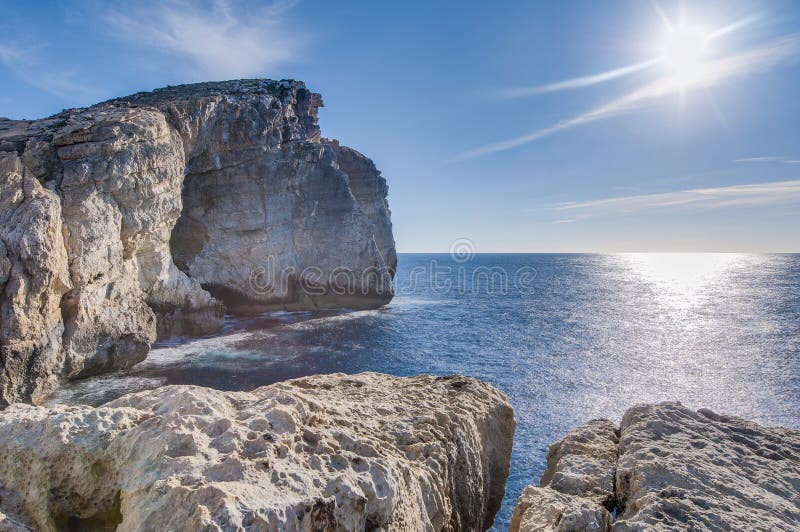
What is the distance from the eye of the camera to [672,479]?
17.4 ft

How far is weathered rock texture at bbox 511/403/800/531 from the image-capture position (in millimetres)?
4773

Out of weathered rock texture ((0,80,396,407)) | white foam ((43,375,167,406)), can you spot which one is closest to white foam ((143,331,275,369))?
weathered rock texture ((0,80,396,407))

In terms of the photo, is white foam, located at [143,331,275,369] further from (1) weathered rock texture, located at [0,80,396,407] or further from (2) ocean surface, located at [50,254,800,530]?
(1) weathered rock texture, located at [0,80,396,407]

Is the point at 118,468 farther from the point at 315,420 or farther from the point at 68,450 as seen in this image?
the point at 315,420

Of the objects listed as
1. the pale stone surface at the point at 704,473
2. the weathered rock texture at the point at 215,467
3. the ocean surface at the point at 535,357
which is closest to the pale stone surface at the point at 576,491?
the pale stone surface at the point at 704,473

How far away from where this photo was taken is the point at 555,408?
63.6ft

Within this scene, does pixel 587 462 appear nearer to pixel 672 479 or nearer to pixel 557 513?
pixel 672 479

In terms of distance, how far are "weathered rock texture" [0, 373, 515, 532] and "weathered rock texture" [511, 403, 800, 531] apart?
1.89 metres

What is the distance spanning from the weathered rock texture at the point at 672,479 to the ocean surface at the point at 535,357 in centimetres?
565

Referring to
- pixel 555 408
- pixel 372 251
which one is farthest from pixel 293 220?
pixel 555 408

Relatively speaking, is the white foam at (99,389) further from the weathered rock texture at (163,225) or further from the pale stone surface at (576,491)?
the pale stone surface at (576,491)

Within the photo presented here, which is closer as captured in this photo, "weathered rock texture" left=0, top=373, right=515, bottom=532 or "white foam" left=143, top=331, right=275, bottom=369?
"weathered rock texture" left=0, top=373, right=515, bottom=532

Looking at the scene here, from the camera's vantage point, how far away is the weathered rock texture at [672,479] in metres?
4.77

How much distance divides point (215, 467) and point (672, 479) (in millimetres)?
A: 5409
